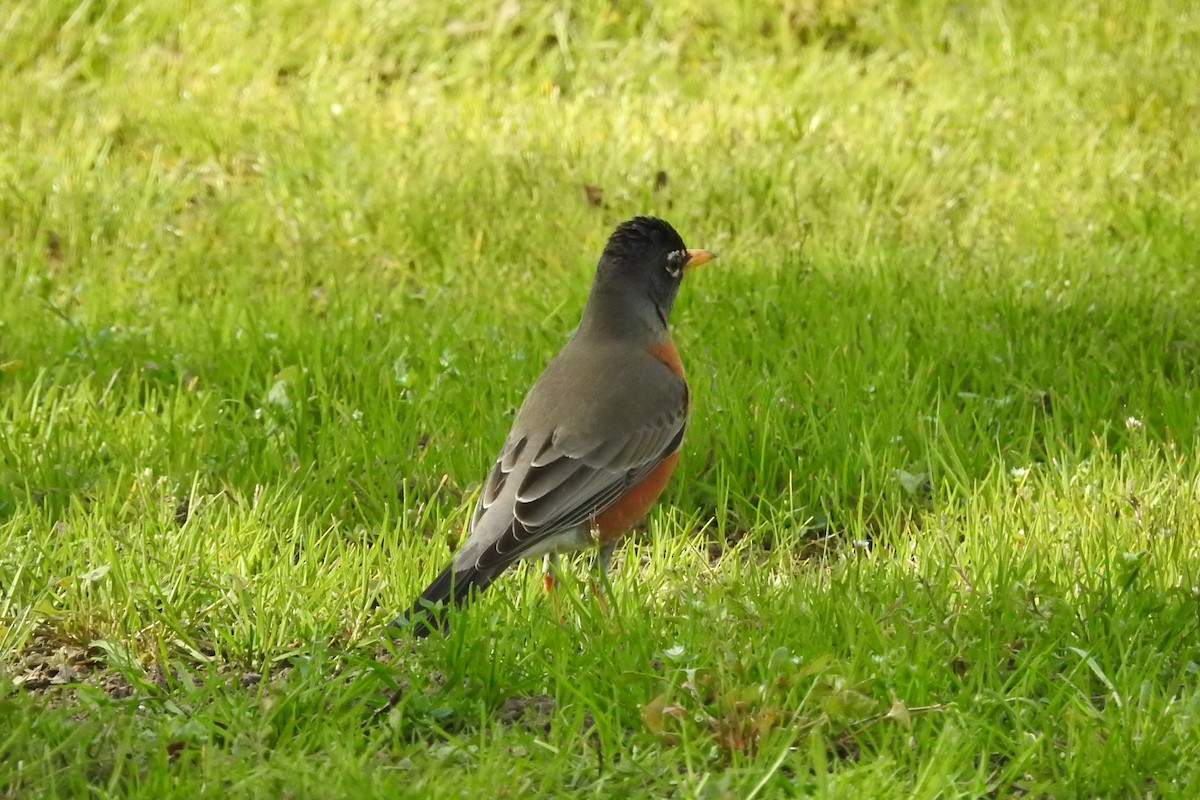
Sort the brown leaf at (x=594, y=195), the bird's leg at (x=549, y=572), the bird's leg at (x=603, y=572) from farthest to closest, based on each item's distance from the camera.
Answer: the brown leaf at (x=594, y=195) < the bird's leg at (x=549, y=572) < the bird's leg at (x=603, y=572)

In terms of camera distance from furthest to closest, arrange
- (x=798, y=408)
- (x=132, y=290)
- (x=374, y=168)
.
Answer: (x=374, y=168) < (x=132, y=290) < (x=798, y=408)

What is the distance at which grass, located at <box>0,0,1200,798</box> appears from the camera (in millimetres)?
3691

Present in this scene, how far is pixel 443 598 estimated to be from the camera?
419 cm

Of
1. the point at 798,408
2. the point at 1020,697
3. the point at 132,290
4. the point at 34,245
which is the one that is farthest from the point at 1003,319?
the point at 34,245

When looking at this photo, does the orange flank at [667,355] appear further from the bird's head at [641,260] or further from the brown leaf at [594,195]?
the brown leaf at [594,195]

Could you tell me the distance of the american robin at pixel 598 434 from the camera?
4.46 meters

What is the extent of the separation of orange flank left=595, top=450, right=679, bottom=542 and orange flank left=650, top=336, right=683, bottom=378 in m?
0.38

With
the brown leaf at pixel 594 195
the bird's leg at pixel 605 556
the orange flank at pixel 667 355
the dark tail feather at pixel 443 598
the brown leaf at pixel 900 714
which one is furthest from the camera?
the brown leaf at pixel 594 195

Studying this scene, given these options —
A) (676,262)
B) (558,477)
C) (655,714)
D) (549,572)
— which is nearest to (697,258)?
(676,262)

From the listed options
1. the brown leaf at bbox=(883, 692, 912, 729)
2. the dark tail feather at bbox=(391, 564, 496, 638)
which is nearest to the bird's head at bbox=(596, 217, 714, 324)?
the dark tail feather at bbox=(391, 564, 496, 638)

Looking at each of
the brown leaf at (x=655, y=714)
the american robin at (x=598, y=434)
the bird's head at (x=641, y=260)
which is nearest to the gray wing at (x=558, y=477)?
the american robin at (x=598, y=434)

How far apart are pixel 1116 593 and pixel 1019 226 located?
3.65 m

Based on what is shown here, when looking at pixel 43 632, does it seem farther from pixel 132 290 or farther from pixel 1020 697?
pixel 132 290

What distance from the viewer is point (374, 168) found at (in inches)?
321
